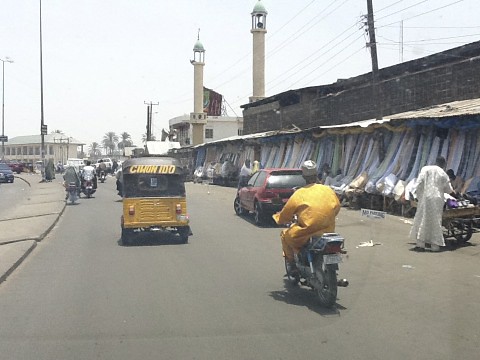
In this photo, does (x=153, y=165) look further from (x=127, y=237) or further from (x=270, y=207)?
(x=270, y=207)

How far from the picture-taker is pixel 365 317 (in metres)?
6.27

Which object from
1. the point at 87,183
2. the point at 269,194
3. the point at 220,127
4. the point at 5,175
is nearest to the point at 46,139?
the point at 220,127

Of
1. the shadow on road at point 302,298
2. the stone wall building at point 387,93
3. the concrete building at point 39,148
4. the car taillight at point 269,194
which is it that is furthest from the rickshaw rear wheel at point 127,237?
the concrete building at point 39,148

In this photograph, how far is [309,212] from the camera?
690 cm

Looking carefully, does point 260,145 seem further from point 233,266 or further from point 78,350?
point 78,350

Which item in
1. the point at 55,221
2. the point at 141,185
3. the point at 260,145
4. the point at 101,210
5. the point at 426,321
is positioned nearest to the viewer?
the point at 426,321

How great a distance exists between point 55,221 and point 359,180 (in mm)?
9729

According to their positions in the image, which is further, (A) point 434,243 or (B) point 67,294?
(A) point 434,243

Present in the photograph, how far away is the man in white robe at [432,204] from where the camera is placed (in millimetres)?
10797

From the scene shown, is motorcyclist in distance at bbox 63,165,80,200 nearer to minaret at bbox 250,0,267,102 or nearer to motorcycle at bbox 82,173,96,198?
motorcycle at bbox 82,173,96,198

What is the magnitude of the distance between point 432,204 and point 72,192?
637 inches

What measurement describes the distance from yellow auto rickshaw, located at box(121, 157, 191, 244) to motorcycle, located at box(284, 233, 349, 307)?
5837 mm

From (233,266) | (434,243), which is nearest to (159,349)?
(233,266)

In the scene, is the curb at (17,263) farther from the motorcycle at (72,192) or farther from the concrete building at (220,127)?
the concrete building at (220,127)
